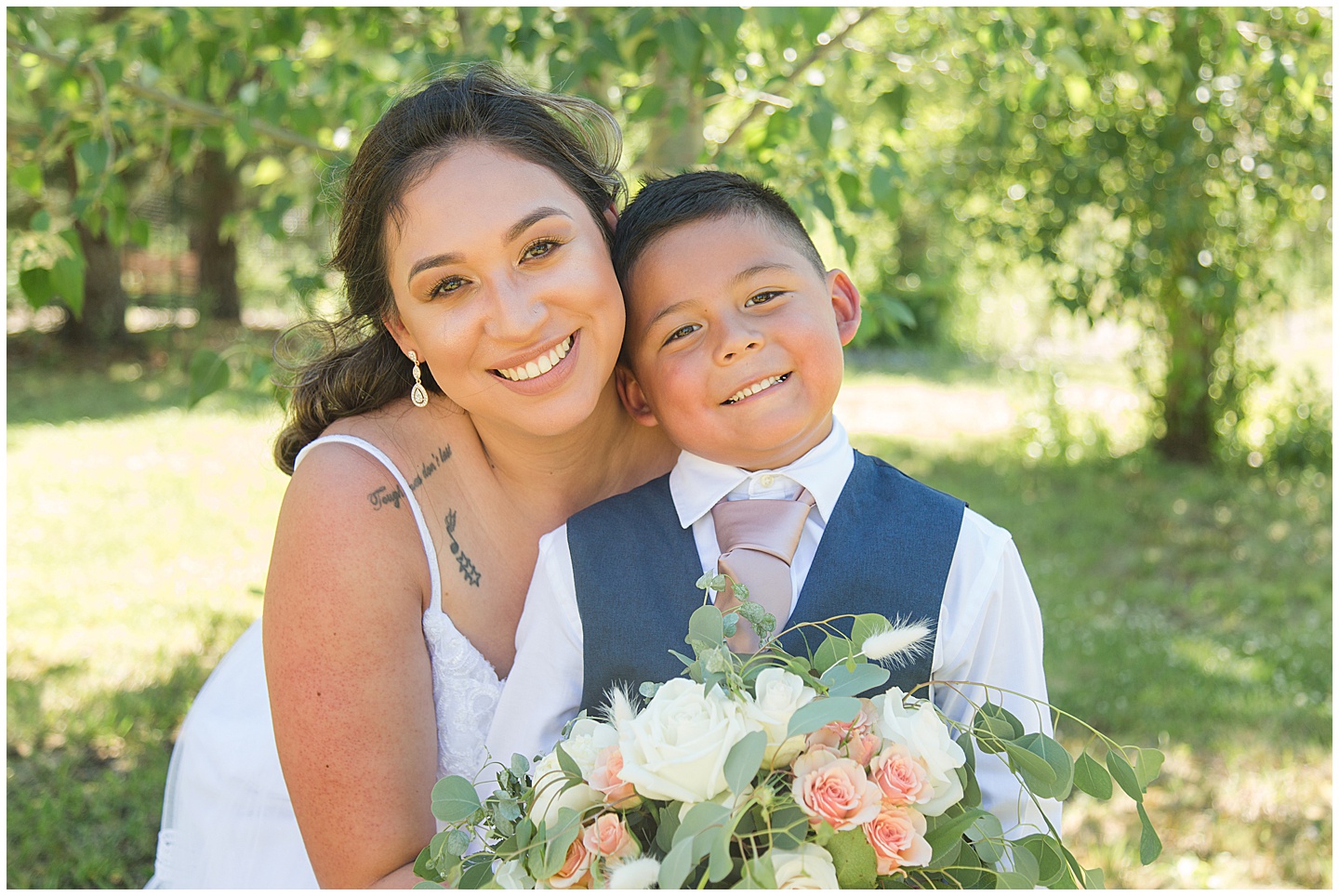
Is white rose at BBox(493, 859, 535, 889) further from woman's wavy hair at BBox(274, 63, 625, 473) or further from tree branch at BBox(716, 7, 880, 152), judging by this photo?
tree branch at BBox(716, 7, 880, 152)

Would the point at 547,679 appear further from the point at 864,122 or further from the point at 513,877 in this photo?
the point at 864,122

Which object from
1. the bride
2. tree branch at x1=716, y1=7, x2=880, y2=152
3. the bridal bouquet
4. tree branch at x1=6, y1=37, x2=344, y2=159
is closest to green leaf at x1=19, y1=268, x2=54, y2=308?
tree branch at x1=6, y1=37, x2=344, y2=159

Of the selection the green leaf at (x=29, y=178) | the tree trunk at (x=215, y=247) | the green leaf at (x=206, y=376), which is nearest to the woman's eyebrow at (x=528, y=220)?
the green leaf at (x=206, y=376)

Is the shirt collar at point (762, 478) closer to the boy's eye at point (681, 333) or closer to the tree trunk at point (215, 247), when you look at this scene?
the boy's eye at point (681, 333)

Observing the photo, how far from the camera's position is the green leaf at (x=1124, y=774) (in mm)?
1370

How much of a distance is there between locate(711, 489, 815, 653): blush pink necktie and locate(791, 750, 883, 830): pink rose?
0.44 meters

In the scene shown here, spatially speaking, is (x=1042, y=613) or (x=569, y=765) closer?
(x=569, y=765)

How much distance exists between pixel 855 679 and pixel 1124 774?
16.9 inches

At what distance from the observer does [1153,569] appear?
231 inches

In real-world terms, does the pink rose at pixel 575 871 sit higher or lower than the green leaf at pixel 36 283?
lower

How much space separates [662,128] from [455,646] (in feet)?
6.49

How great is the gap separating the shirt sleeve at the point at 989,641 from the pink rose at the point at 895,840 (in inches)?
19.9

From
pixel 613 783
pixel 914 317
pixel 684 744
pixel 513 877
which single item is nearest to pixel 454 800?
pixel 513 877

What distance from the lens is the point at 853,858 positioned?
1.20m
